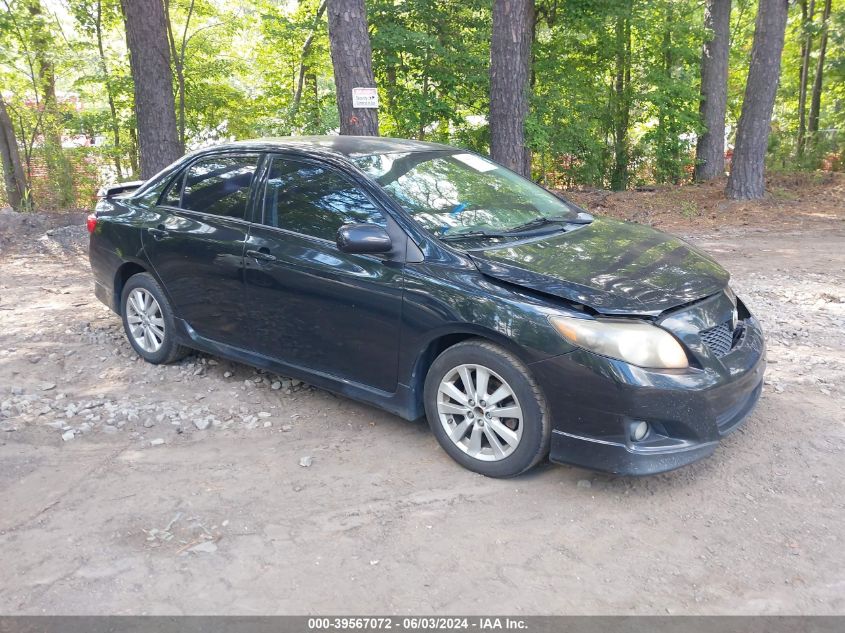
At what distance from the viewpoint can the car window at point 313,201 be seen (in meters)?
4.27

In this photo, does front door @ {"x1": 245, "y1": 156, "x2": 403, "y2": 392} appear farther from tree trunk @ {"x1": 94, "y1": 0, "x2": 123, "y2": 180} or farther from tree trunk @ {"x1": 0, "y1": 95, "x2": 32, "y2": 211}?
tree trunk @ {"x1": 94, "y1": 0, "x2": 123, "y2": 180}

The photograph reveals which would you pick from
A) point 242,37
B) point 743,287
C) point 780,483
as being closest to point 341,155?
point 780,483

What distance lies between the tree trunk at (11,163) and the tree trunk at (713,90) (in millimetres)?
14000

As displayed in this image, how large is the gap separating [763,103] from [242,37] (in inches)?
486

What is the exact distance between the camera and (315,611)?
288 centimetres

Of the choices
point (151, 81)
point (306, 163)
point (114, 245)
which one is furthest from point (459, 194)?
point (151, 81)

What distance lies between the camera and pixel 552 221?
4.61 metres

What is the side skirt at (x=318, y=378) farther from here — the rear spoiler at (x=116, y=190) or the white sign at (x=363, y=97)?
the white sign at (x=363, y=97)

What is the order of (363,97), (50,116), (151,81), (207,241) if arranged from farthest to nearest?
1. (50,116)
2. (151,81)
3. (363,97)
4. (207,241)

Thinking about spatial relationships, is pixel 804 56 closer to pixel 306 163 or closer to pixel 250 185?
pixel 306 163

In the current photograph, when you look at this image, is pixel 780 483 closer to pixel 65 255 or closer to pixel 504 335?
pixel 504 335

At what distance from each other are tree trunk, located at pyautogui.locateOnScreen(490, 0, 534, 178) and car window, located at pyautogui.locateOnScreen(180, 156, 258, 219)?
23.5 feet

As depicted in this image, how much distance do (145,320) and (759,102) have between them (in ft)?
37.6

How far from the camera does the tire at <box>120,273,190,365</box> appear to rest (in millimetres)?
5324
